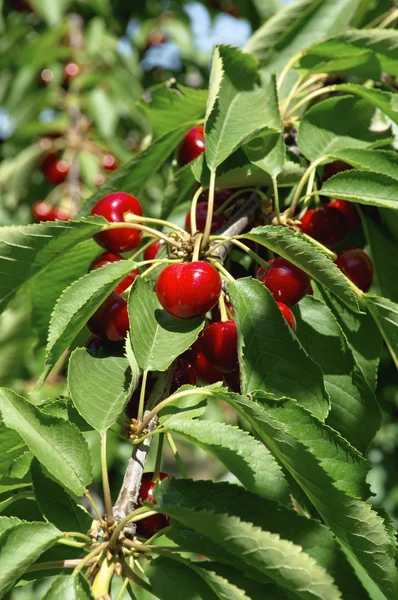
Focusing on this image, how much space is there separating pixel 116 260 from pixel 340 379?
368mm

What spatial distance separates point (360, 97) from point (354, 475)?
661 mm

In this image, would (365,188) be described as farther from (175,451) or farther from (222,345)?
(175,451)

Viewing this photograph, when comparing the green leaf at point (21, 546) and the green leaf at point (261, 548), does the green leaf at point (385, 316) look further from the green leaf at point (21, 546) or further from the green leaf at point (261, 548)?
the green leaf at point (21, 546)

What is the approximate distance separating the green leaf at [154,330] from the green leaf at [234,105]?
228 mm

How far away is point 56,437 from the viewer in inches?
31.8

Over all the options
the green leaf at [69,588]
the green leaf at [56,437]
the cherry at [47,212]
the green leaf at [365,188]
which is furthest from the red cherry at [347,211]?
the cherry at [47,212]

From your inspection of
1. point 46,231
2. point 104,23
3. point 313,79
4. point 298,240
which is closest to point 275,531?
point 298,240

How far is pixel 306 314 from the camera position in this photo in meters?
1.02

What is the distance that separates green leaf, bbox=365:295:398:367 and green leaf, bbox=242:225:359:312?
0.12 metres

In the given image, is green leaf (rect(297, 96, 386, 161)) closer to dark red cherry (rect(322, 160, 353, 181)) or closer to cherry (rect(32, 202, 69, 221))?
dark red cherry (rect(322, 160, 353, 181))

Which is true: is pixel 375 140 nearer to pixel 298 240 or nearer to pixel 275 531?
pixel 298 240

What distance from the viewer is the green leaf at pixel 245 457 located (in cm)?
74

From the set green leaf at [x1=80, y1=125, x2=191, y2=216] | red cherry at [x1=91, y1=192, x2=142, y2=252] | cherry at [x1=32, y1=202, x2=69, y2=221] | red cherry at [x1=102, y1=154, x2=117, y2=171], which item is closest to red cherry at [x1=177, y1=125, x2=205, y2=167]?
green leaf at [x1=80, y1=125, x2=191, y2=216]

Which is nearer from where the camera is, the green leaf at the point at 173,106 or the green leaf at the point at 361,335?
the green leaf at the point at 361,335
